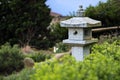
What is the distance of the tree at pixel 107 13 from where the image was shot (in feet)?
47.6

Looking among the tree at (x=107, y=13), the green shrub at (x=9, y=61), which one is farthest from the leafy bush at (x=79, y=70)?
the tree at (x=107, y=13)

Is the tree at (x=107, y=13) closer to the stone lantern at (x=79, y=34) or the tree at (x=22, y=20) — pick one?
the tree at (x=22, y=20)

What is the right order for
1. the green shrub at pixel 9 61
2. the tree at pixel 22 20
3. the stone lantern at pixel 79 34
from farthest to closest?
the tree at pixel 22 20, the green shrub at pixel 9 61, the stone lantern at pixel 79 34

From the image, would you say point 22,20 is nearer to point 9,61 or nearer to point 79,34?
point 9,61

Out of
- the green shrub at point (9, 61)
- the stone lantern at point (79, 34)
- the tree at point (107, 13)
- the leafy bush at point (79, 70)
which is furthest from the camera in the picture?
the tree at point (107, 13)

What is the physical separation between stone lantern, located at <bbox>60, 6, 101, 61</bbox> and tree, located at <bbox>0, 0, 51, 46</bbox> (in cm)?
561

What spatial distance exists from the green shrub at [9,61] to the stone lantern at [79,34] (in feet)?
5.30

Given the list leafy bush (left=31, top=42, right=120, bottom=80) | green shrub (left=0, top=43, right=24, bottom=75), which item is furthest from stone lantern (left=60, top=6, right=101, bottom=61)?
leafy bush (left=31, top=42, right=120, bottom=80)

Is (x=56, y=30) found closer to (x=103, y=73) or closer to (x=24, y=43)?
(x=24, y=43)

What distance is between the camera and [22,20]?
41.5 ft

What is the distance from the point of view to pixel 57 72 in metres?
2.95

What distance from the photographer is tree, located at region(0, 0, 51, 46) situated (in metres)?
12.6

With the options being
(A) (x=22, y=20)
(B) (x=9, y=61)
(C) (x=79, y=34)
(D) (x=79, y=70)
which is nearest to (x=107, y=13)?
(A) (x=22, y=20)

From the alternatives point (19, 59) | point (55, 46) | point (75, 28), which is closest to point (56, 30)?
point (55, 46)
